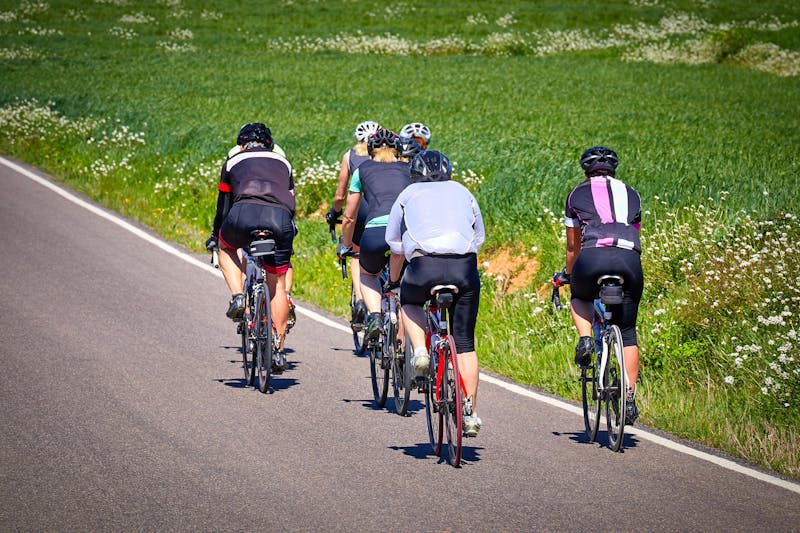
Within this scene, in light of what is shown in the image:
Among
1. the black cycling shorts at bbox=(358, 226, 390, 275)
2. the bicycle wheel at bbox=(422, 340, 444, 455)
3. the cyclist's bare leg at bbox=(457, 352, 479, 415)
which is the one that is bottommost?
the bicycle wheel at bbox=(422, 340, 444, 455)

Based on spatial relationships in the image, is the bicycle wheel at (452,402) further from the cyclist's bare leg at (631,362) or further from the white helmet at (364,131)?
the white helmet at (364,131)

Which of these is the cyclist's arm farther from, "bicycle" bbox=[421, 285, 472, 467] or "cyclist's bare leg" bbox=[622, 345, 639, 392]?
"cyclist's bare leg" bbox=[622, 345, 639, 392]

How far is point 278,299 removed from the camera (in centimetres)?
930

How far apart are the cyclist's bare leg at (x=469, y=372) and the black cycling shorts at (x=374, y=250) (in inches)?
82.7

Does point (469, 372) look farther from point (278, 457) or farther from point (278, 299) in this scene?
point (278, 299)

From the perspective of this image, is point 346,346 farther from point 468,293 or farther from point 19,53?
point 19,53

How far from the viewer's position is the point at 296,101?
33.5 m

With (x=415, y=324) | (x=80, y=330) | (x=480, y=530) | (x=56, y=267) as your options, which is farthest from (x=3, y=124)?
(x=480, y=530)

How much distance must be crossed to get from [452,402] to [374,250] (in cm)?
237

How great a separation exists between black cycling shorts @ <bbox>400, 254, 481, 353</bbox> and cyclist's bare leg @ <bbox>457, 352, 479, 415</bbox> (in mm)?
48

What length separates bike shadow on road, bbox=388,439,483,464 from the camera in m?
7.33

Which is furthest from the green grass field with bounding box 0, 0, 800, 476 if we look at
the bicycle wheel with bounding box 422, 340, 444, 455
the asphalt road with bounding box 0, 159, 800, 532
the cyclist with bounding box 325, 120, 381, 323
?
the bicycle wheel with bounding box 422, 340, 444, 455

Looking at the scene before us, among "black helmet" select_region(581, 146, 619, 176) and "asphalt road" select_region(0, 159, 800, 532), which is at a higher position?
"black helmet" select_region(581, 146, 619, 176)

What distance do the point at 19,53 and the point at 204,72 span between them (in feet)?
32.7
